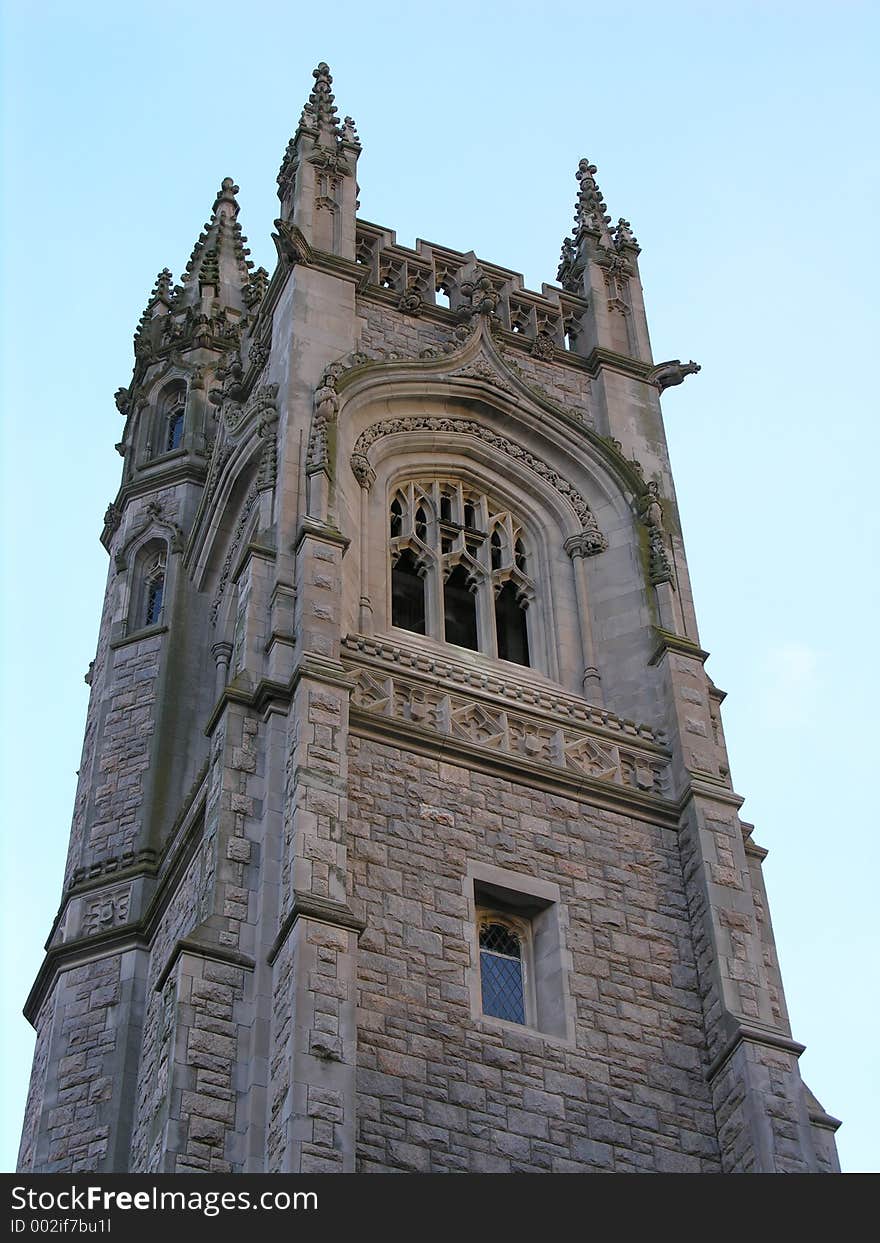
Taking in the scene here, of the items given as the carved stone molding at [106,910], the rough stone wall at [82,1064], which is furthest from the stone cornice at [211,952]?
the carved stone molding at [106,910]

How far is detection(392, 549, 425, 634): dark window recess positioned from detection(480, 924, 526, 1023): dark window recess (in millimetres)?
6338

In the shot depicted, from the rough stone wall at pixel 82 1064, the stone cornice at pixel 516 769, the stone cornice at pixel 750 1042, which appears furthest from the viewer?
the rough stone wall at pixel 82 1064

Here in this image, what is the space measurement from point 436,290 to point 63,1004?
12195mm

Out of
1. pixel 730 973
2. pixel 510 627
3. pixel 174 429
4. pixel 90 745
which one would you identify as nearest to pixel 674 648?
pixel 510 627

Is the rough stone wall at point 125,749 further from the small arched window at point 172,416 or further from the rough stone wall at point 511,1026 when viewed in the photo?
the rough stone wall at point 511,1026

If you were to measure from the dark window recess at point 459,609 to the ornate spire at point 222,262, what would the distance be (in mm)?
11680

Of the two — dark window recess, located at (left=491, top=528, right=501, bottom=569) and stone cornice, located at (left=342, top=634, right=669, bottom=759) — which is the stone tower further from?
dark window recess, located at (left=491, top=528, right=501, bottom=569)

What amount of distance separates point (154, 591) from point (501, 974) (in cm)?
1257

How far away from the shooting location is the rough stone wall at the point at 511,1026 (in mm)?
21297

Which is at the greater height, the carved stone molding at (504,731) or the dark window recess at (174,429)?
the dark window recess at (174,429)

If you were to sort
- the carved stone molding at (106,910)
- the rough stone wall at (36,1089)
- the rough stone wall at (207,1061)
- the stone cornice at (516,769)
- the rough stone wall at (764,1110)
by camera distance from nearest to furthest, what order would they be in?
1. the rough stone wall at (207,1061)
2. the rough stone wall at (764,1110)
3. the stone cornice at (516,769)
4. the rough stone wall at (36,1089)
5. the carved stone molding at (106,910)

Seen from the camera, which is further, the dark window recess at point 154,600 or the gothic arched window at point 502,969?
the dark window recess at point 154,600

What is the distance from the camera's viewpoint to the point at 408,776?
24.6 metres

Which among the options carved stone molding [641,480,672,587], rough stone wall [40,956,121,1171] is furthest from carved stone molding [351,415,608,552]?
rough stone wall [40,956,121,1171]
